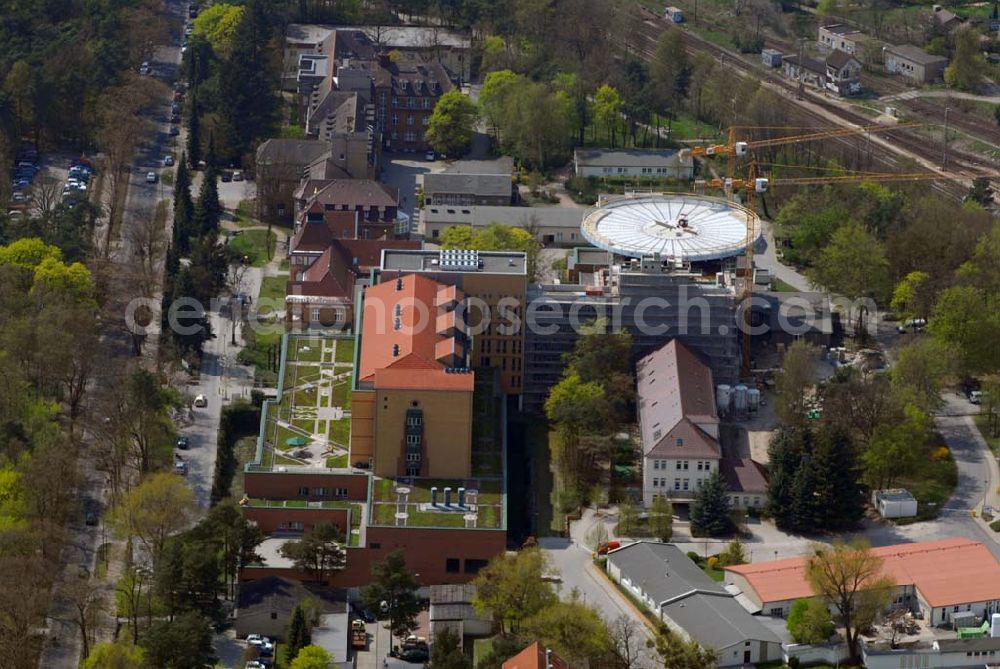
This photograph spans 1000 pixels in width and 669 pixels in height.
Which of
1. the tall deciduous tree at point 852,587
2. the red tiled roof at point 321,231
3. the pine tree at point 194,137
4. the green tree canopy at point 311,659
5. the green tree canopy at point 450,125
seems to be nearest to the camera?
the green tree canopy at point 311,659

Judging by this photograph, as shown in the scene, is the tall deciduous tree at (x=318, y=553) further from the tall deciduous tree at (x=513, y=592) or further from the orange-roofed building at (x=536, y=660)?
the orange-roofed building at (x=536, y=660)

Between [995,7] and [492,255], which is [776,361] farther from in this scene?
[995,7]

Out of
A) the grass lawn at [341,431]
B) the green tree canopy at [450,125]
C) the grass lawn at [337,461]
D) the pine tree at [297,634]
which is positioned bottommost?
the pine tree at [297,634]

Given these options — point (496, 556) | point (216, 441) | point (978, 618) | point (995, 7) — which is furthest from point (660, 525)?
point (995, 7)

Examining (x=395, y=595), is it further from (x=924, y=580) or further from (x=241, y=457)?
(x=924, y=580)

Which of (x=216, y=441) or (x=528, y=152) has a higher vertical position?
(x=528, y=152)

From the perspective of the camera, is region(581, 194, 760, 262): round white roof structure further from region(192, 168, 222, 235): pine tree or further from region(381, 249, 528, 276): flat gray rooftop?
region(192, 168, 222, 235): pine tree

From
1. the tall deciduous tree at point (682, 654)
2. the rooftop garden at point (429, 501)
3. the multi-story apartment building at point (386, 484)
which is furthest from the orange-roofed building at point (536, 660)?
the rooftop garden at point (429, 501)
